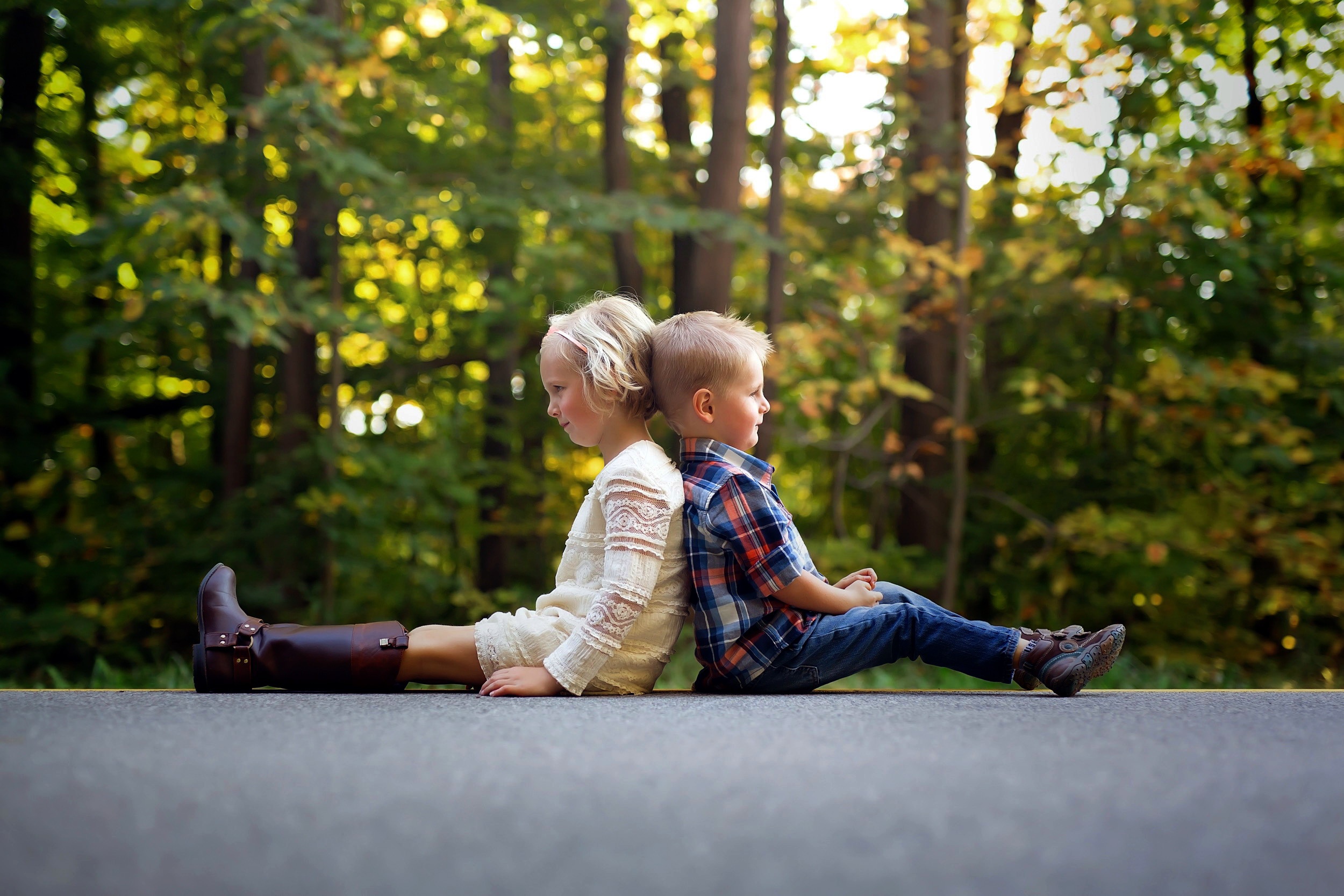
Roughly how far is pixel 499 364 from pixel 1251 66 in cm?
557

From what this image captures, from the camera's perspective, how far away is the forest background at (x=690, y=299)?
559cm

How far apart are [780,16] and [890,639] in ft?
17.3

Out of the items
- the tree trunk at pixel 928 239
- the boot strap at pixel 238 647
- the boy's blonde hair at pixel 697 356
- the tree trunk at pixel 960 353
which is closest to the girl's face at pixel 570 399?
the boy's blonde hair at pixel 697 356

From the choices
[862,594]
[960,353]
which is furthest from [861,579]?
[960,353]

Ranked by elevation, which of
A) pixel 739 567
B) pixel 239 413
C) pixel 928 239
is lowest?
pixel 739 567

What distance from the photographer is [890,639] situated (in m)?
2.23

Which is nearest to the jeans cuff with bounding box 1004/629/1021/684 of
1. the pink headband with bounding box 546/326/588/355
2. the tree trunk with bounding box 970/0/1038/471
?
the pink headband with bounding box 546/326/588/355

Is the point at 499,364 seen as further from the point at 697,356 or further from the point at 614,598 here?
the point at 614,598

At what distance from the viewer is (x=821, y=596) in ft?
7.32

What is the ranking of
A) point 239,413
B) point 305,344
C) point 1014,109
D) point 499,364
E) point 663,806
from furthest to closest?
point 499,364 → point 239,413 → point 305,344 → point 1014,109 → point 663,806

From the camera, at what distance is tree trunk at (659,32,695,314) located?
266 inches

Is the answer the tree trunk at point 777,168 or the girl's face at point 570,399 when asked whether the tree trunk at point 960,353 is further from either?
the girl's face at point 570,399

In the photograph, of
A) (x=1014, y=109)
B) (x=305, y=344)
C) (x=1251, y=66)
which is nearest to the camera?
(x=1014, y=109)

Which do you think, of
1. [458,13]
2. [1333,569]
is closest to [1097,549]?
[1333,569]
